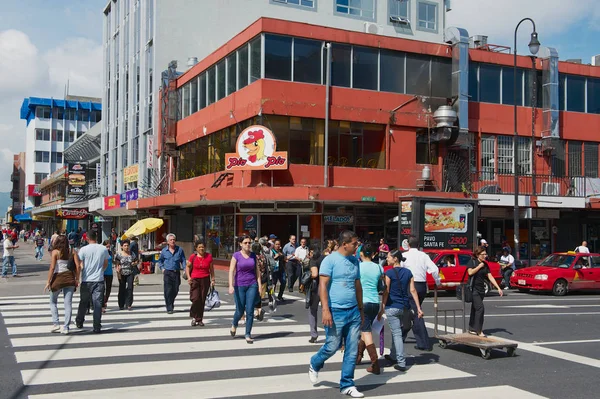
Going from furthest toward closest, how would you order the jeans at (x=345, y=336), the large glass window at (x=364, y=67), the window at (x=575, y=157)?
the window at (x=575, y=157) < the large glass window at (x=364, y=67) < the jeans at (x=345, y=336)

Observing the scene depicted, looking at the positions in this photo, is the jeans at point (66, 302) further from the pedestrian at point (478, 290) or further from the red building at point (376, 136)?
the red building at point (376, 136)

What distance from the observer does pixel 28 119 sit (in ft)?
335

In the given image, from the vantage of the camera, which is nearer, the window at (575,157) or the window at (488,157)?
the window at (488,157)

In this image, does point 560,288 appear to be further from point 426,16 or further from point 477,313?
point 426,16

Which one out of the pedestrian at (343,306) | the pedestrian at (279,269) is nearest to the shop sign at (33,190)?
the pedestrian at (279,269)

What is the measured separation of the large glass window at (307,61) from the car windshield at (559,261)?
38.3ft

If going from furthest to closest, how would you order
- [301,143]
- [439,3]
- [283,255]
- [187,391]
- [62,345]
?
[439,3]
[301,143]
[283,255]
[62,345]
[187,391]

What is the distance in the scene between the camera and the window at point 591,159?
107 ft

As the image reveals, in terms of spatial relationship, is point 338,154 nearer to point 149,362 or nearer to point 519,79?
point 519,79

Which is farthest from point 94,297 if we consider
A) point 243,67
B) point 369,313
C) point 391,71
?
point 391,71

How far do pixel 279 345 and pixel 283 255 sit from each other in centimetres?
738

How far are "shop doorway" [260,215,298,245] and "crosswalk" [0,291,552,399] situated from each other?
1400cm

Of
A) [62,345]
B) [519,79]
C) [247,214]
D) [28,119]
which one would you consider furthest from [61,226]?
[62,345]

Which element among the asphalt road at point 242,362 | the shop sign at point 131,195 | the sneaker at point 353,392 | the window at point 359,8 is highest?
the window at point 359,8
